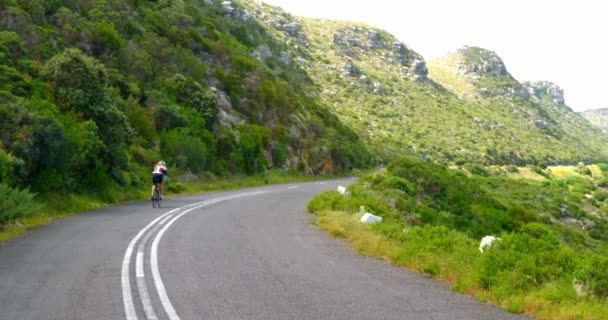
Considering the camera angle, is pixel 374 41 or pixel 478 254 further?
pixel 374 41

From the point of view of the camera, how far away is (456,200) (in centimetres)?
3681

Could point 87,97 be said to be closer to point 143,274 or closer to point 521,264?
point 143,274

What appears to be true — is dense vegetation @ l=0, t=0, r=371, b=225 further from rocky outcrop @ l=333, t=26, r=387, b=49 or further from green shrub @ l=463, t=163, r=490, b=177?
rocky outcrop @ l=333, t=26, r=387, b=49

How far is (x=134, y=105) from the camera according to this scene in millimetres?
33531

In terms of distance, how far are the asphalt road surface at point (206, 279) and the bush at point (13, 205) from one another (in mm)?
925

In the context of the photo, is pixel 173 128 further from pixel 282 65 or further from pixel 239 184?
pixel 282 65

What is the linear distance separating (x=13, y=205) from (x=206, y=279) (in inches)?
363

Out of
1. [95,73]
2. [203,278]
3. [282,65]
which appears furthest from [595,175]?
[203,278]

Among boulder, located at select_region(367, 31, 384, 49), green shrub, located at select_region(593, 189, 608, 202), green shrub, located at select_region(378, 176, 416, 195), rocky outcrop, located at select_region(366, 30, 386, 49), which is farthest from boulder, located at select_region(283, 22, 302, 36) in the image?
green shrub, located at select_region(378, 176, 416, 195)

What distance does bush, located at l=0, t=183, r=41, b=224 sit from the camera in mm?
15570

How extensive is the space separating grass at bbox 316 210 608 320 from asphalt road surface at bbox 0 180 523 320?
0.27m

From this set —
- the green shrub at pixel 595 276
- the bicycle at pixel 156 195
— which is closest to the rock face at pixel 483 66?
the bicycle at pixel 156 195

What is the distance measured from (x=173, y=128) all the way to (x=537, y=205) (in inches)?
1478

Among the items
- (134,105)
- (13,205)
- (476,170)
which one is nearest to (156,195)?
(13,205)
